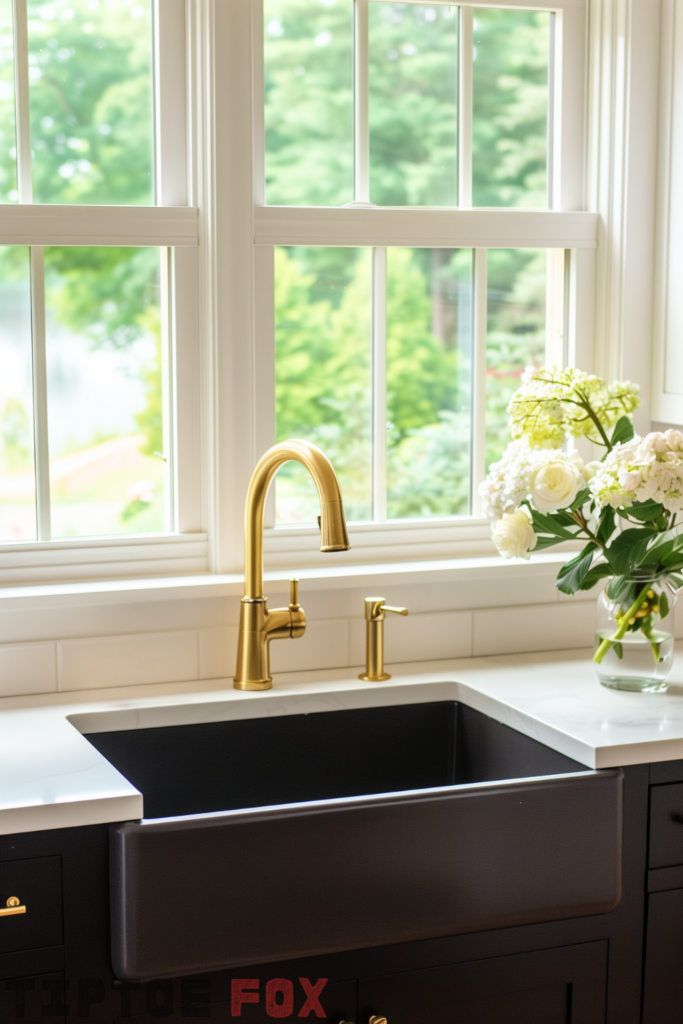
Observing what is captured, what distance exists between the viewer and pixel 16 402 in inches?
78.3

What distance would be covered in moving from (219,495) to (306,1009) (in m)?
0.92

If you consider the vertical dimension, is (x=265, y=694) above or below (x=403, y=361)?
below

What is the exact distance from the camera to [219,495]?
2037 mm

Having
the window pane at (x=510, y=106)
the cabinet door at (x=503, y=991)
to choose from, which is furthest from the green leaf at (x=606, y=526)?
the window pane at (x=510, y=106)

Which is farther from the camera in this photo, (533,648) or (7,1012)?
(533,648)

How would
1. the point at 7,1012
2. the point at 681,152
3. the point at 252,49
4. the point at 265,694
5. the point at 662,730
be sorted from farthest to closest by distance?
the point at 681,152, the point at 252,49, the point at 265,694, the point at 662,730, the point at 7,1012

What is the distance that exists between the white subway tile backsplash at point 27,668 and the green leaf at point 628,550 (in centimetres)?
96

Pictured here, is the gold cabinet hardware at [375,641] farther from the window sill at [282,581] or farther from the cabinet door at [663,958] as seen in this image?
the cabinet door at [663,958]

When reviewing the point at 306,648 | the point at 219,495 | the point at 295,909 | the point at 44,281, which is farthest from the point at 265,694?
the point at 44,281

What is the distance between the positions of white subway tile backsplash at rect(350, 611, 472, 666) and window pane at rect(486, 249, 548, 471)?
0.38 m

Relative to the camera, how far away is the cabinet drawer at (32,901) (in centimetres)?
134

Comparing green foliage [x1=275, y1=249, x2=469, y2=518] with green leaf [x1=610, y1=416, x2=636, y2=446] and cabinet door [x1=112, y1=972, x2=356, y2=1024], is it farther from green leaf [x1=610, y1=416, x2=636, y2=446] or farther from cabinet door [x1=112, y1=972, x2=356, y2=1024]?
cabinet door [x1=112, y1=972, x2=356, y2=1024]

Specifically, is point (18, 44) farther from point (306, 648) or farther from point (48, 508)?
point (306, 648)

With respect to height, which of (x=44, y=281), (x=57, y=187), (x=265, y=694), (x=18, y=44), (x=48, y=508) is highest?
(x=18, y=44)
